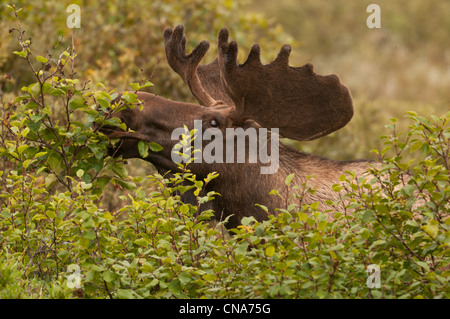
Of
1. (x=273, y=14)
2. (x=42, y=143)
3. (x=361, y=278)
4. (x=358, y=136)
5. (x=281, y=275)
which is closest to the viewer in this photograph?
(x=281, y=275)

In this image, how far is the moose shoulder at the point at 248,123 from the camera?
570 cm

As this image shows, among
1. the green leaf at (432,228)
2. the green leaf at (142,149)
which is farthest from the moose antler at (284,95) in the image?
the green leaf at (432,228)

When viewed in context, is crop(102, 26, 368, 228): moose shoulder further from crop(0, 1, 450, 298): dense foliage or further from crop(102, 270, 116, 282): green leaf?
crop(102, 270, 116, 282): green leaf

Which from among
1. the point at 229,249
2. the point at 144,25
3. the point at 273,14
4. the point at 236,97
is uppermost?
the point at 273,14

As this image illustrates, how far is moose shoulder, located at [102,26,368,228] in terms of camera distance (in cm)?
570

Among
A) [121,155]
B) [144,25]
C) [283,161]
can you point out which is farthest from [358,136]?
[121,155]

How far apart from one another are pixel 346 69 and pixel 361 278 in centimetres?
1753

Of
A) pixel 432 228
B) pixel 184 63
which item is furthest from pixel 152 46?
pixel 432 228

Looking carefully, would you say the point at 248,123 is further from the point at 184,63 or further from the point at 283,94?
the point at 184,63

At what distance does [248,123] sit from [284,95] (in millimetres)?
322

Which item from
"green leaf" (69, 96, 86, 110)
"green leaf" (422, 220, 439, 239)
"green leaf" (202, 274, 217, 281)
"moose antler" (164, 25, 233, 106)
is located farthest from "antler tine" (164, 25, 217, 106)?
"green leaf" (422, 220, 439, 239)

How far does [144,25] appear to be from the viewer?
38.2ft

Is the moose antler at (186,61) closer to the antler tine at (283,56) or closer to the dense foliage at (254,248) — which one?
the antler tine at (283,56)

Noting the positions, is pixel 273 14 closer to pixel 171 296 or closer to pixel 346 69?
pixel 346 69
